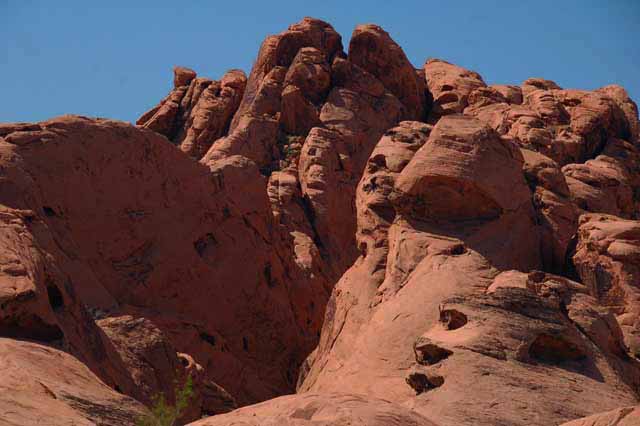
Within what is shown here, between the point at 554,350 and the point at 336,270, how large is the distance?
1708 cm

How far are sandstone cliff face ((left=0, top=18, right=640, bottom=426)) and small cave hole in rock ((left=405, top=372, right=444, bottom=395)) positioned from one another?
6cm

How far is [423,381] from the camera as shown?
1839 cm

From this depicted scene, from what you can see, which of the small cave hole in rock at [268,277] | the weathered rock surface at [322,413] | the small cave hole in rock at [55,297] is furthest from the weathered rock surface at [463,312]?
the small cave hole in rock at [55,297]

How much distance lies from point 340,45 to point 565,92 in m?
9.26

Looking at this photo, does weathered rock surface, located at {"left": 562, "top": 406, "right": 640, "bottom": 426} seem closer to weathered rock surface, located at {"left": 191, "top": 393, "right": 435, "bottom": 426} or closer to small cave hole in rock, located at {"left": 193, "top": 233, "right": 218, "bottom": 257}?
weathered rock surface, located at {"left": 191, "top": 393, "right": 435, "bottom": 426}

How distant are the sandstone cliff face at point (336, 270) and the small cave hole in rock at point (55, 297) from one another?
Answer: 2cm

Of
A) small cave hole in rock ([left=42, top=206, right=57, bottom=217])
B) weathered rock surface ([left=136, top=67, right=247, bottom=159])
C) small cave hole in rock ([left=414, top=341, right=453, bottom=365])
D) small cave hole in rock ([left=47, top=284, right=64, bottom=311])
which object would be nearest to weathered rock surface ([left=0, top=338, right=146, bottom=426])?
small cave hole in rock ([left=47, top=284, right=64, bottom=311])

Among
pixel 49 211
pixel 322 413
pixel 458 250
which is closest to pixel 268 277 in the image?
pixel 49 211

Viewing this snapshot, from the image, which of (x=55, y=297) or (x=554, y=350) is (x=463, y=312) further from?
(x=55, y=297)

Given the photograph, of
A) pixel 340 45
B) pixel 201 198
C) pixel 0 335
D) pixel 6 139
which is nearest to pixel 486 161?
pixel 201 198

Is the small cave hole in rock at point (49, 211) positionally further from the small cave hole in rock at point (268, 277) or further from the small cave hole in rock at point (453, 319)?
the small cave hole in rock at point (453, 319)

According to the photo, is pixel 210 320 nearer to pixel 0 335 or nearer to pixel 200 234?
pixel 200 234

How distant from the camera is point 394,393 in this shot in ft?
65.3

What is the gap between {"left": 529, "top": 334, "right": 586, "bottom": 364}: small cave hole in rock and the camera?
755 inches
